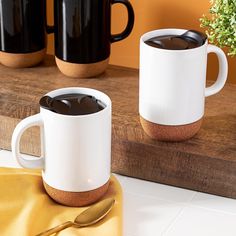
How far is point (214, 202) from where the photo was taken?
1.07m

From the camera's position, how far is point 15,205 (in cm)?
102

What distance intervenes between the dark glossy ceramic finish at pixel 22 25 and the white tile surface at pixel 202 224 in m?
0.49

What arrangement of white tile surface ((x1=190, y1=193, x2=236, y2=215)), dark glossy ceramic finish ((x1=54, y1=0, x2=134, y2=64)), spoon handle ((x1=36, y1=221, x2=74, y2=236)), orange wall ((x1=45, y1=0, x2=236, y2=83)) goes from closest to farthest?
spoon handle ((x1=36, y1=221, x2=74, y2=236)) < white tile surface ((x1=190, y1=193, x2=236, y2=215)) < dark glossy ceramic finish ((x1=54, y1=0, x2=134, y2=64)) < orange wall ((x1=45, y1=0, x2=236, y2=83))

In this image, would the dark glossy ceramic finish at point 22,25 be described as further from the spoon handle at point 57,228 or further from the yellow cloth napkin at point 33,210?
the spoon handle at point 57,228

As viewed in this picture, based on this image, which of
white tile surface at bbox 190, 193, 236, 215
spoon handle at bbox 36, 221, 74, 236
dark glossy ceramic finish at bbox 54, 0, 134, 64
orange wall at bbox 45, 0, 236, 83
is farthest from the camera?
orange wall at bbox 45, 0, 236, 83

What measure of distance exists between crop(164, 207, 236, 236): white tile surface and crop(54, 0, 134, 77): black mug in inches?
15.4

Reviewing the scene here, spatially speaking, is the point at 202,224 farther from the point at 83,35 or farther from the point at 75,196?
the point at 83,35

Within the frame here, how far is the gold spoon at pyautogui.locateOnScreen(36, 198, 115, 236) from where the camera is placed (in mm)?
973

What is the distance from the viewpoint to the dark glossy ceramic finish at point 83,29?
4.21ft

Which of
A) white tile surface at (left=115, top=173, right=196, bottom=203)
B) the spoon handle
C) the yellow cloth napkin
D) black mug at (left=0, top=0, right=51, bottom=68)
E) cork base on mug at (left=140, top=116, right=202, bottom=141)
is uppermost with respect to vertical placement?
black mug at (left=0, top=0, right=51, bottom=68)

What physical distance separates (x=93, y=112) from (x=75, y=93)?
0.23 ft

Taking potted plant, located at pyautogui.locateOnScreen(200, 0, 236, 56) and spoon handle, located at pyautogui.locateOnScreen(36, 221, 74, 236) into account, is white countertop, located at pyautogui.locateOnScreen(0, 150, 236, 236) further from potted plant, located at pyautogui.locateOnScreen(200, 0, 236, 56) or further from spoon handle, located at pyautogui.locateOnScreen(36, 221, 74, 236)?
potted plant, located at pyautogui.locateOnScreen(200, 0, 236, 56)

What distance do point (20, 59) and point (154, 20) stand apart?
27cm

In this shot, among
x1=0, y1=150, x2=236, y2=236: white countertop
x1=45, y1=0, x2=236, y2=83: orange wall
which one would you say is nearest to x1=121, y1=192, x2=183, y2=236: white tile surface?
x1=0, y1=150, x2=236, y2=236: white countertop
